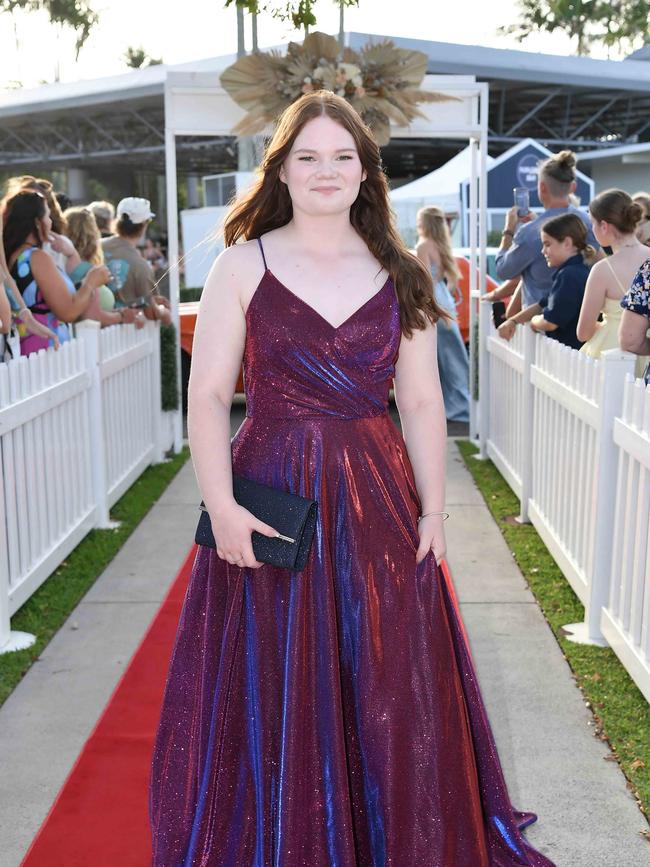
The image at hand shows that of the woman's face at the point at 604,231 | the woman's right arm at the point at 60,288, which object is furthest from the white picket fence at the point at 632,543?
the woman's right arm at the point at 60,288

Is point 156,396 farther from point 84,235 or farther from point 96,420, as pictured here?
point 96,420

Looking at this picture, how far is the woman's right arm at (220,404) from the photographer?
93.4 inches

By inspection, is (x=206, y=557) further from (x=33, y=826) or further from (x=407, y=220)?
(x=407, y=220)

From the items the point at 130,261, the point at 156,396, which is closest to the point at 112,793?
the point at 156,396

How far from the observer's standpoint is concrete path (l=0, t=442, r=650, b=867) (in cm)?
299

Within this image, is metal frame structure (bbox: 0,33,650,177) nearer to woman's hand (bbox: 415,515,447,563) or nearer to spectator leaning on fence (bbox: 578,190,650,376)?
spectator leaning on fence (bbox: 578,190,650,376)

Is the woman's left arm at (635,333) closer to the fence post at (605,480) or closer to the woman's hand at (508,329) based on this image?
the fence post at (605,480)

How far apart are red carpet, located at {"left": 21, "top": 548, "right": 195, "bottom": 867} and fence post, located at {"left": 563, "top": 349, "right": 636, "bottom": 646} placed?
1.79 meters

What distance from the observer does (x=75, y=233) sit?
6793 mm

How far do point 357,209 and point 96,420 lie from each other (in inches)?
144

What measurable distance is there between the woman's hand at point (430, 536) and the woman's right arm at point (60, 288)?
11.7 feet

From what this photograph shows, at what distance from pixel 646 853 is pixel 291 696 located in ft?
3.89

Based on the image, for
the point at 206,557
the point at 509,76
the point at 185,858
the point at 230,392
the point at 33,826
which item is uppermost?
the point at 509,76

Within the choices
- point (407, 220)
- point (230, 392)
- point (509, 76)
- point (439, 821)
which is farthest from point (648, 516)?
point (509, 76)
